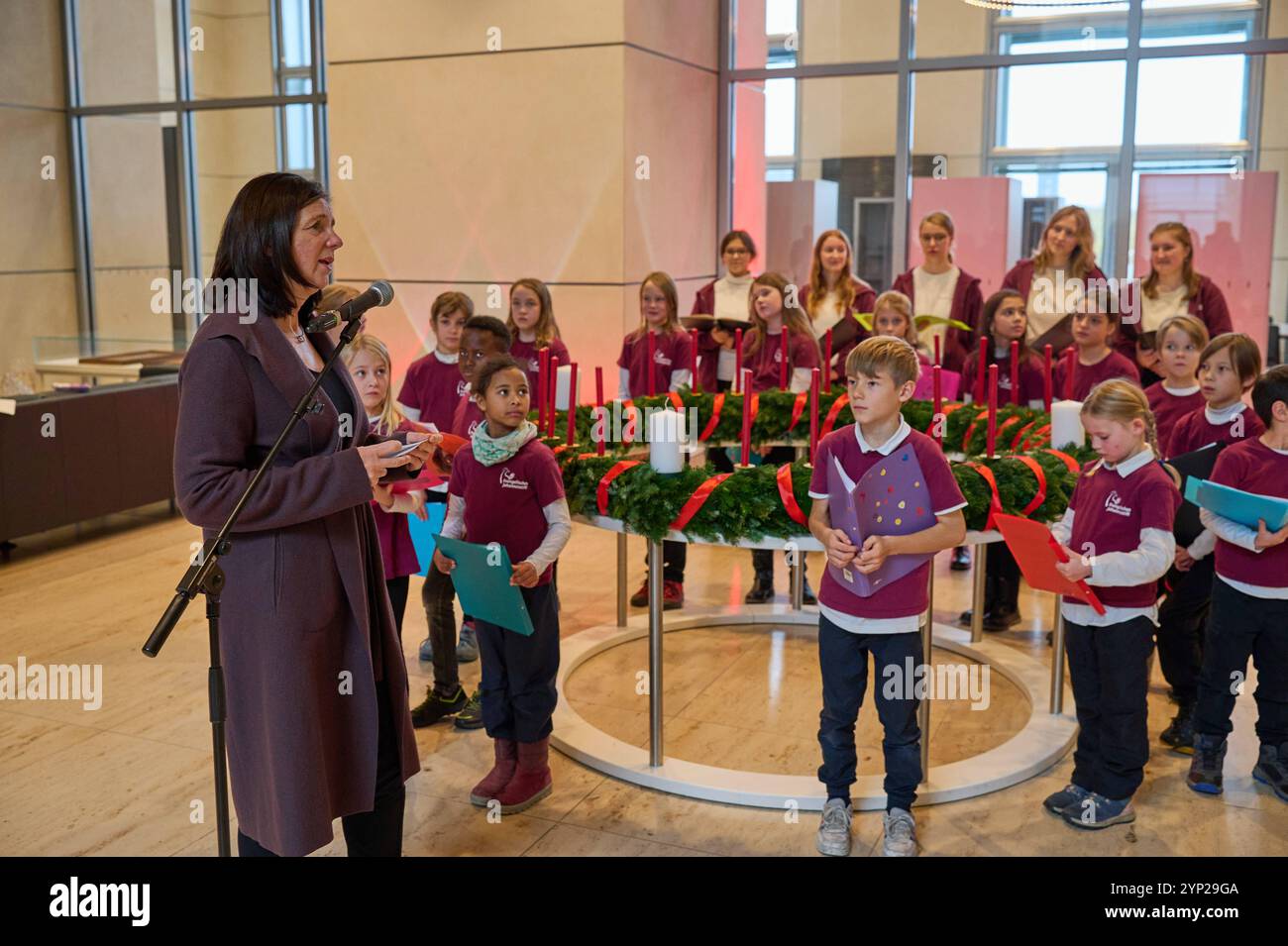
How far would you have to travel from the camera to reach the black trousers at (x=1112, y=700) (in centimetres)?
304

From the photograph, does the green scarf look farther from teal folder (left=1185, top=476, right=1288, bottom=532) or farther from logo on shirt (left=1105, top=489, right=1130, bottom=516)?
teal folder (left=1185, top=476, right=1288, bottom=532)

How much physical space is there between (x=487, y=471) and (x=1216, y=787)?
2.11 m

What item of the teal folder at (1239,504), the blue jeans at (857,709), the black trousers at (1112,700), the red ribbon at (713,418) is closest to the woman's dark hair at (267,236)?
the blue jeans at (857,709)

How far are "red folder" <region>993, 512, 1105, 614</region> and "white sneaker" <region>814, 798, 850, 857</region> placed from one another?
2.40ft

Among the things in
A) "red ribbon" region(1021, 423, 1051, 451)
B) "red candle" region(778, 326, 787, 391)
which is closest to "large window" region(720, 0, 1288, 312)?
"red candle" region(778, 326, 787, 391)

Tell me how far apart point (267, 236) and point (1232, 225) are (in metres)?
6.22

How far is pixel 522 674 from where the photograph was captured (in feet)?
10.6

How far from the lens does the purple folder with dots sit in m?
2.86

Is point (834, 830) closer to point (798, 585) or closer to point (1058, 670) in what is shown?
point (1058, 670)

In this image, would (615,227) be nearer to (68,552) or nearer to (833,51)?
(833,51)

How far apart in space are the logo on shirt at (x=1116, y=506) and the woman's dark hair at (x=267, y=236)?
6.55 feet

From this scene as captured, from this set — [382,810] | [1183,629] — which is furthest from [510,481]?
[1183,629]

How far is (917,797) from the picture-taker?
10.7 ft
